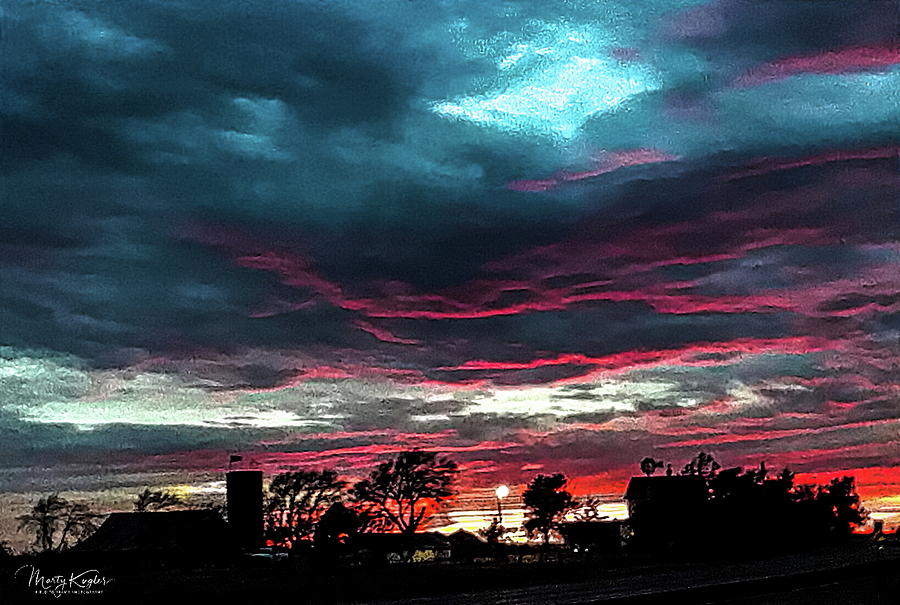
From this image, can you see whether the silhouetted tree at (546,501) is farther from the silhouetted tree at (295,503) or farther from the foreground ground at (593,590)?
the foreground ground at (593,590)

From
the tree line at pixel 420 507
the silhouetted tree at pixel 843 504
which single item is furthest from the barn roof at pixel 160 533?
the silhouetted tree at pixel 843 504

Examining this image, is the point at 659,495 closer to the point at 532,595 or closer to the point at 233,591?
the point at 233,591

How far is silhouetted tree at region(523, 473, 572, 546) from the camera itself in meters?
146

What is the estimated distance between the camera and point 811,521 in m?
105

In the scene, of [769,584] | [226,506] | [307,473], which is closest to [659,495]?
[307,473]

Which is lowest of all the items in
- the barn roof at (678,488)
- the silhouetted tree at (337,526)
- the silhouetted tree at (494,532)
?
the silhouetted tree at (494,532)

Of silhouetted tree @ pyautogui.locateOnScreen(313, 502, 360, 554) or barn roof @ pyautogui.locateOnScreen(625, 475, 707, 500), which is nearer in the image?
silhouetted tree @ pyautogui.locateOnScreen(313, 502, 360, 554)

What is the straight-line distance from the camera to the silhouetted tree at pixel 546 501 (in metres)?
146

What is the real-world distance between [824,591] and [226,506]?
95258mm

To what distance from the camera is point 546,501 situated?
147125 mm

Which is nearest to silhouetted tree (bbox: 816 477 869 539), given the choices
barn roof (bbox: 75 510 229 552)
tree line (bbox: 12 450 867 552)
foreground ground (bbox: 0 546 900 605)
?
tree line (bbox: 12 450 867 552)
